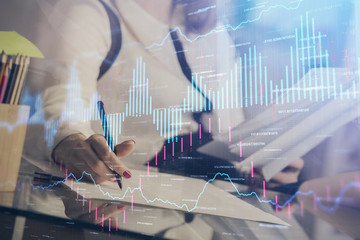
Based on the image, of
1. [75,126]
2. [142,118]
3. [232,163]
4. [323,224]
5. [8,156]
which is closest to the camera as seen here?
[323,224]

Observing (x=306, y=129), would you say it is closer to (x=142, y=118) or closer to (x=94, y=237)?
(x=142, y=118)

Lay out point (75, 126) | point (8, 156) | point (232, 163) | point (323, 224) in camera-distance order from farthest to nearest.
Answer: point (8, 156) → point (75, 126) → point (232, 163) → point (323, 224)

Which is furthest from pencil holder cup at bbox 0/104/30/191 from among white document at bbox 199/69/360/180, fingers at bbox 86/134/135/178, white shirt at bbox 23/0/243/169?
white document at bbox 199/69/360/180

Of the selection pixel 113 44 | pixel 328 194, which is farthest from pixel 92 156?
pixel 328 194

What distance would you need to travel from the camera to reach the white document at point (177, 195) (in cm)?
93

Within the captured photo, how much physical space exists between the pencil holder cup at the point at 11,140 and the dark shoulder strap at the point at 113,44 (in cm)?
48

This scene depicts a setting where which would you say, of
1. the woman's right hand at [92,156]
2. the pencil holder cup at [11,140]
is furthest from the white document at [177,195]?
the pencil holder cup at [11,140]

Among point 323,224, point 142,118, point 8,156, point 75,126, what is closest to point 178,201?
point 142,118

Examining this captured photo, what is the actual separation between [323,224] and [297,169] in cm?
16

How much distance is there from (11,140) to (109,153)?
0.60m

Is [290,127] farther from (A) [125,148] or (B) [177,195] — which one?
(A) [125,148]

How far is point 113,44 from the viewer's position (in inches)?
49.0

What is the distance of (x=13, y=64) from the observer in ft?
4.94

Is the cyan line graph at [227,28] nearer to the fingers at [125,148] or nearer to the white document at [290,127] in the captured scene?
the white document at [290,127]
